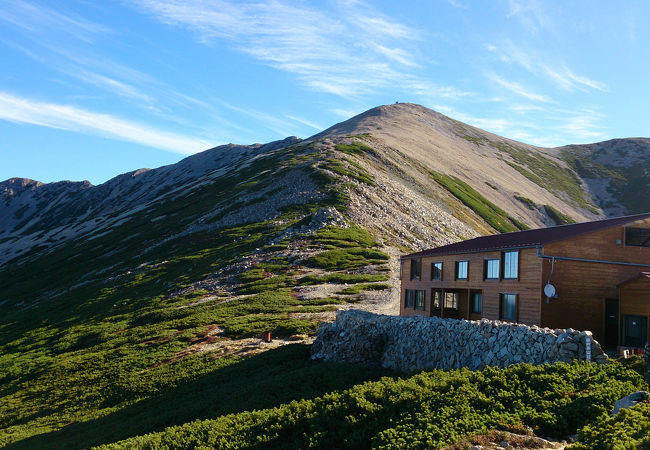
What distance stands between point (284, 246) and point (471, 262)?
37003 mm

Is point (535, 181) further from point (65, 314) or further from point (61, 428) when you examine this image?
point (61, 428)

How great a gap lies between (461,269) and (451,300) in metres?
3.01

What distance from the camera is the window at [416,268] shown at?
46.8m

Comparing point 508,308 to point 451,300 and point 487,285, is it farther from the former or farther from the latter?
point 451,300

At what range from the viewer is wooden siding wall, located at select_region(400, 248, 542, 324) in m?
29.0

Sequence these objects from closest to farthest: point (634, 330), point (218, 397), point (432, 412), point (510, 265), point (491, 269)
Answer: point (432, 412) → point (634, 330) → point (218, 397) → point (510, 265) → point (491, 269)

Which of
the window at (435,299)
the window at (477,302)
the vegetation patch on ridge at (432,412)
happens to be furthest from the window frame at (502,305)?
the vegetation patch on ridge at (432,412)

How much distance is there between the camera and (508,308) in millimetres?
31719

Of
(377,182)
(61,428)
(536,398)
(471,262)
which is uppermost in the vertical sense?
(377,182)

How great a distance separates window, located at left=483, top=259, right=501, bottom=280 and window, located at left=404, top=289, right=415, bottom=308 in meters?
13.1

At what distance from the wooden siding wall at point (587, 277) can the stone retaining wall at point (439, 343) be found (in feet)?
21.5

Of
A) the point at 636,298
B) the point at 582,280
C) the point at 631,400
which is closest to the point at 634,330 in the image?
the point at 636,298

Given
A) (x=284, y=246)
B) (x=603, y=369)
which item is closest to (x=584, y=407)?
(x=603, y=369)

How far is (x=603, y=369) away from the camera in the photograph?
656 inches
